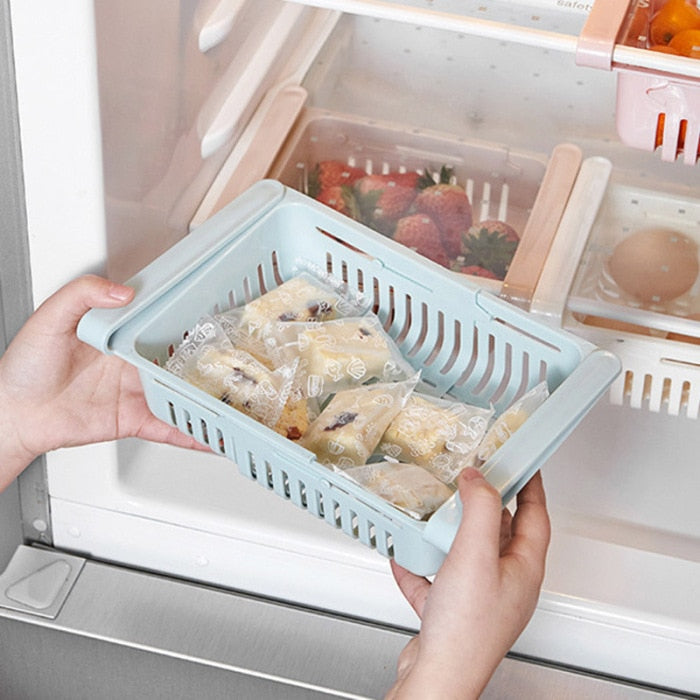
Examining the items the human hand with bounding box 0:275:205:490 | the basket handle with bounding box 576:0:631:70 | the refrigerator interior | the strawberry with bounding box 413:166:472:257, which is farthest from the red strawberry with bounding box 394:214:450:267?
the basket handle with bounding box 576:0:631:70

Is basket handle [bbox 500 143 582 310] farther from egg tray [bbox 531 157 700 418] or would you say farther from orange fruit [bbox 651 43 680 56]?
orange fruit [bbox 651 43 680 56]

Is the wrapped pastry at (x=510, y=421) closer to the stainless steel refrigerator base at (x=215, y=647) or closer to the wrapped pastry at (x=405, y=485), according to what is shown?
the wrapped pastry at (x=405, y=485)

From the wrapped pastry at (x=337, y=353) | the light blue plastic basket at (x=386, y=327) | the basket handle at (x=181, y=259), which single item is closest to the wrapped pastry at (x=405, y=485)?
the light blue plastic basket at (x=386, y=327)

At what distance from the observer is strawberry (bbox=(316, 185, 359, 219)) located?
4.72 ft

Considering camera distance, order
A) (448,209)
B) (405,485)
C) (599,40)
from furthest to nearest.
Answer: (448,209) → (405,485) → (599,40)

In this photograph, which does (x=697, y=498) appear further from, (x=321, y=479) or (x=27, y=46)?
(x=27, y=46)

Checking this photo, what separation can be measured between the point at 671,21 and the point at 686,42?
4 centimetres

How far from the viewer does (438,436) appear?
1.10 m

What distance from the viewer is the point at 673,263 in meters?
1.36

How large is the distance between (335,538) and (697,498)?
1.42 ft

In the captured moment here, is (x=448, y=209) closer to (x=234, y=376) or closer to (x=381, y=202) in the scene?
(x=381, y=202)

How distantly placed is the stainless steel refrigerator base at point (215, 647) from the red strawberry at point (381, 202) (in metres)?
0.47

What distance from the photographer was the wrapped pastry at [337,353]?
1.16 m

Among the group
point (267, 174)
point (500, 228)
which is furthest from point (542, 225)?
point (267, 174)
